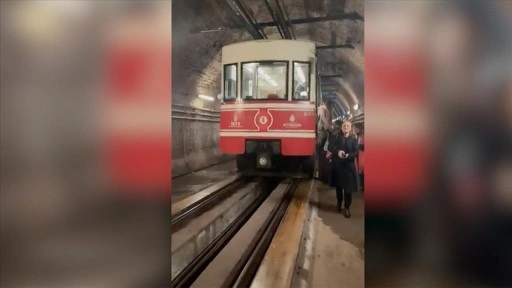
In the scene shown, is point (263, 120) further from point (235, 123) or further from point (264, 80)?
point (264, 80)

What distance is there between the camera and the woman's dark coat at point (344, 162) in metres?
2.66

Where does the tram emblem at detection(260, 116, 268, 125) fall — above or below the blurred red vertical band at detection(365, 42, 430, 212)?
above

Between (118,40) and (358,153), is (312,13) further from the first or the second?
(118,40)

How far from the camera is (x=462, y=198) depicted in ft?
1.81

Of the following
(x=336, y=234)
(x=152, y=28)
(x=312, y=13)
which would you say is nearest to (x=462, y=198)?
(x=152, y=28)

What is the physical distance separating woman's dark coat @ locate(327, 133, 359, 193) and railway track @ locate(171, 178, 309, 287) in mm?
594

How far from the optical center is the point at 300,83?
12.7ft

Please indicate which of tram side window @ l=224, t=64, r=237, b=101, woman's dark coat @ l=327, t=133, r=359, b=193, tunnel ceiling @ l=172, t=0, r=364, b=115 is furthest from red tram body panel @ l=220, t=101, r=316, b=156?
woman's dark coat @ l=327, t=133, r=359, b=193

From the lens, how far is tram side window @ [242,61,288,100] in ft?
12.7

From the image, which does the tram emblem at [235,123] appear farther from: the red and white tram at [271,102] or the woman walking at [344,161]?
the woman walking at [344,161]

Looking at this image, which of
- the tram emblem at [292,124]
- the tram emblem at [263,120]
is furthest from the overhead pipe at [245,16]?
the tram emblem at [292,124]

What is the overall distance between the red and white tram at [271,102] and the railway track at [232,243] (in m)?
0.55

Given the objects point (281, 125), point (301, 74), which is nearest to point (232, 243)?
point (281, 125)

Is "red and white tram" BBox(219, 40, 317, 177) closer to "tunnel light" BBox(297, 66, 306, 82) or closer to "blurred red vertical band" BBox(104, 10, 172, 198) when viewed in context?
"tunnel light" BBox(297, 66, 306, 82)
